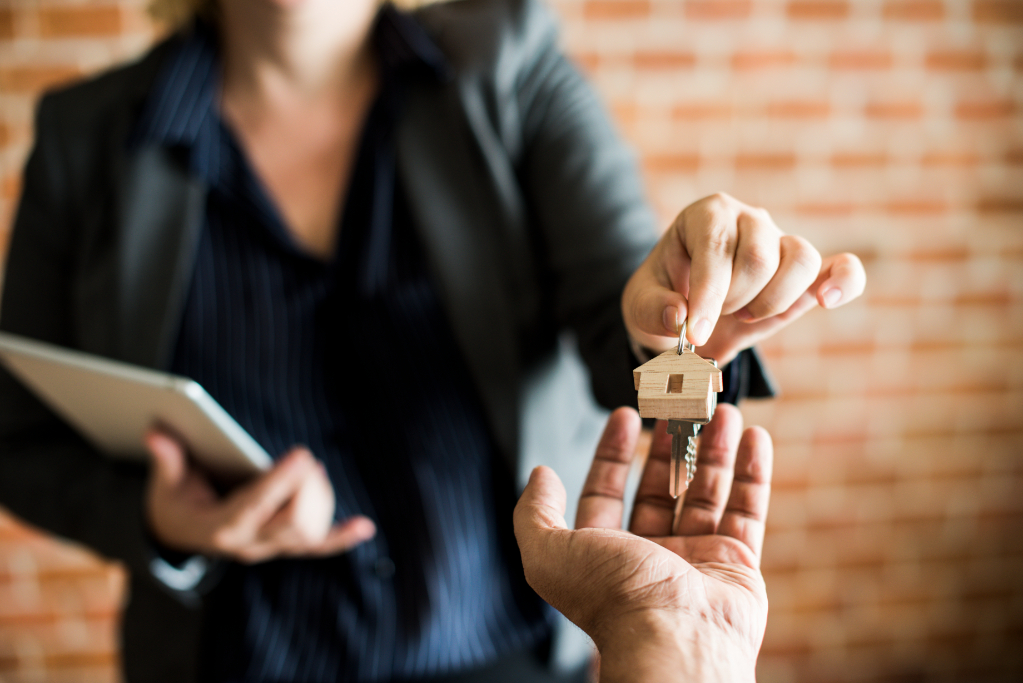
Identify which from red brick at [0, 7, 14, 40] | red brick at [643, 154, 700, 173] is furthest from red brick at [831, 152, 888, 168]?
red brick at [0, 7, 14, 40]

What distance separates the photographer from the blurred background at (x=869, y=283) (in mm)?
1374

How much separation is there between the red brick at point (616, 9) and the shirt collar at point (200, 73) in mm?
646

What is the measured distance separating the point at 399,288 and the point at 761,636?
51 cm

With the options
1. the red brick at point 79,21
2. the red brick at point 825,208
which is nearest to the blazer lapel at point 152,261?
the red brick at point 79,21

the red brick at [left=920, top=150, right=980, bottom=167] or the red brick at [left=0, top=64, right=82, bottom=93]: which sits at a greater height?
the red brick at [left=0, top=64, right=82, bottom=93]

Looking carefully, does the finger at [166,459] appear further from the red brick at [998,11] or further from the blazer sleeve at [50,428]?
the red brick at [998,11]

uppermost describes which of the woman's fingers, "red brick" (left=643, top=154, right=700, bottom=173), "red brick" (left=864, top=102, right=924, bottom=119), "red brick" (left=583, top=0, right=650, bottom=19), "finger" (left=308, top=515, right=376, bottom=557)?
"red brick" (left=583, top=0, right=650, bottom=19)

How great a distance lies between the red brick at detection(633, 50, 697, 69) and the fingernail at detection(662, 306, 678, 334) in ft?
3.74

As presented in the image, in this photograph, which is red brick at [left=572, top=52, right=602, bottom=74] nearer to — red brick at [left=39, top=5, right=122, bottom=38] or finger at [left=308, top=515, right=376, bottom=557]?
red brick at [left=39, top=5, right=122, bottom=38]

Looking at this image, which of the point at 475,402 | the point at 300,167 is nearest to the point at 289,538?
the point at 475,402

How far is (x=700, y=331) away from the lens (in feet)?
1.18

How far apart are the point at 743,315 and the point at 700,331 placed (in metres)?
0.06

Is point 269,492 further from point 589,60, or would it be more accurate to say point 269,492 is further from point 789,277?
point 589,60

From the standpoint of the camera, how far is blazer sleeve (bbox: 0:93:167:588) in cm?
79
